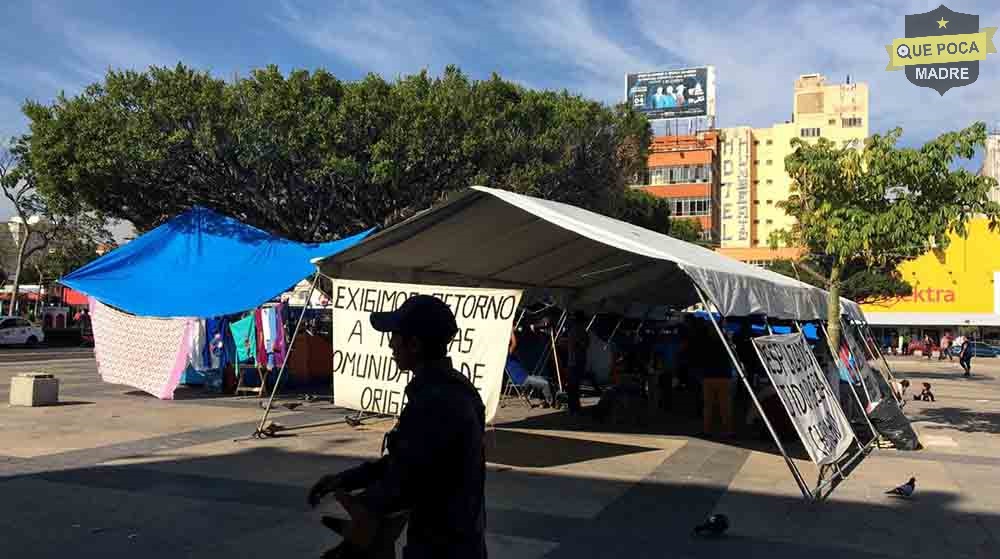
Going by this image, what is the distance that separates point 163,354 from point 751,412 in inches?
399

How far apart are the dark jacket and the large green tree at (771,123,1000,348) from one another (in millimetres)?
11416

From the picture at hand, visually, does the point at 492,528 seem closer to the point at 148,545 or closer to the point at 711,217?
the point at 148,545

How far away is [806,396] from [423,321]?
6.73 m

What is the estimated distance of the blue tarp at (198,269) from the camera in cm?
1427

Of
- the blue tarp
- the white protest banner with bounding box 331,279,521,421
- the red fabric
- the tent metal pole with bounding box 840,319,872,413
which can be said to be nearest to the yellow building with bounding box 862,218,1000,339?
the red fabric

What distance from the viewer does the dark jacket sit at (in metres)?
2.61

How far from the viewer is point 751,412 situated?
514 inches

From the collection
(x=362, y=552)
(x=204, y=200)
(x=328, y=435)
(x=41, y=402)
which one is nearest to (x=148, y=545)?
(x=362, y=552)

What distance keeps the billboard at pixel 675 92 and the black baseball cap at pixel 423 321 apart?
89458 millimetres

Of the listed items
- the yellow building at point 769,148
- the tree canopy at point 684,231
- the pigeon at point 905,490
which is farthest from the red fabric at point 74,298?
the yellow building at point 769,148

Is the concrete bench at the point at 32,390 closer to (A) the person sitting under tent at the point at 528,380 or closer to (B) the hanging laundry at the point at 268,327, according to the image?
(B) the hanging laundry at the point at 268,327

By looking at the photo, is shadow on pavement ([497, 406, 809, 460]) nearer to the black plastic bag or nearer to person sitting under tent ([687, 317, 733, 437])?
person sitting under tent ([687, 317, 733, 437])

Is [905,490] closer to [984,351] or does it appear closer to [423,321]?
[423,321]

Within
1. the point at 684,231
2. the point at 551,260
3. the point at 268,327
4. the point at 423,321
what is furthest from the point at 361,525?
the point at 684,231
